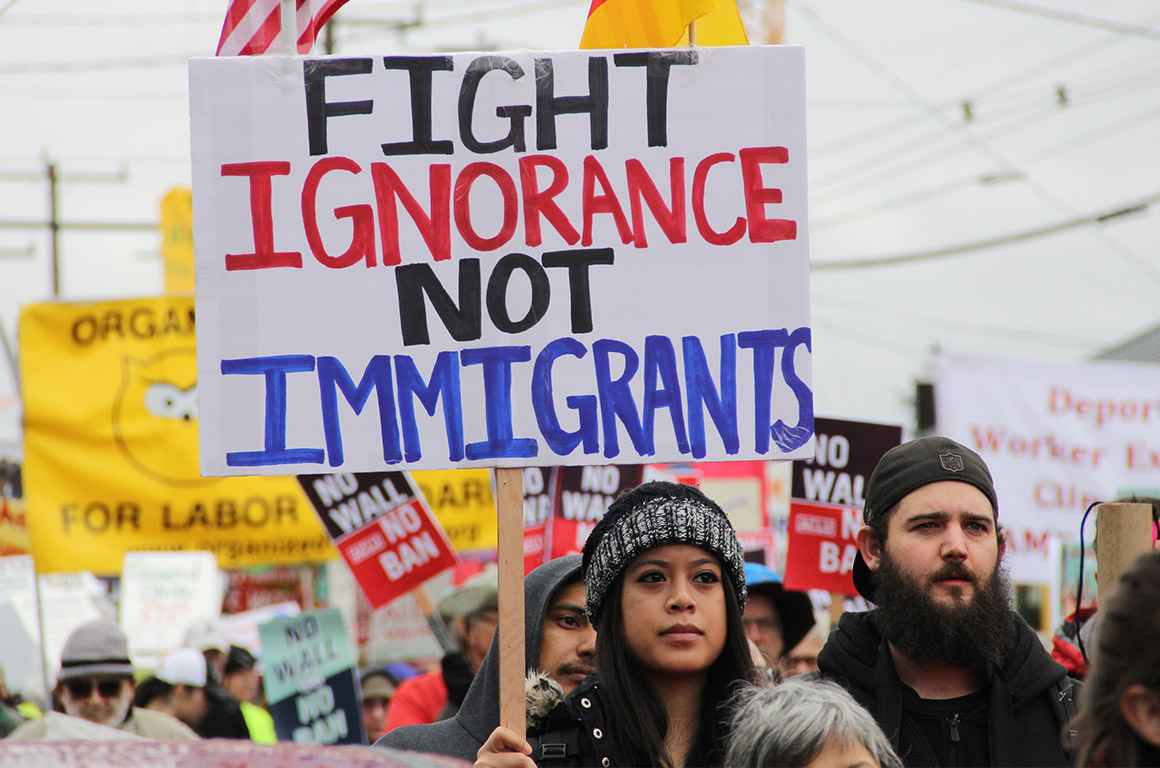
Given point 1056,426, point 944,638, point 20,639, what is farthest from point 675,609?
point 20,639

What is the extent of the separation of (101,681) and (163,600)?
33.6 ft

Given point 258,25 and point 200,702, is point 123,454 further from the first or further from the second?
point 258,25

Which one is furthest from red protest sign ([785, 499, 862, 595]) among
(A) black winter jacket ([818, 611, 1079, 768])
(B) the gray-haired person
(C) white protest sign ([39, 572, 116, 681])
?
(C) white protest sign ([39, 572, 116, 681])

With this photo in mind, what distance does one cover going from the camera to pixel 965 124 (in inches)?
739

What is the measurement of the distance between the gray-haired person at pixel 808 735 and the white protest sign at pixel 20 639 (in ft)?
38.7

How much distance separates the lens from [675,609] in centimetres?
403

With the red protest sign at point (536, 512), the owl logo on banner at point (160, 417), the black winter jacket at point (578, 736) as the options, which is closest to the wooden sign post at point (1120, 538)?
the black winter jacket at point (578, 736)

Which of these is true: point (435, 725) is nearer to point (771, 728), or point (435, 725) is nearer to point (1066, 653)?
point (771, 728)

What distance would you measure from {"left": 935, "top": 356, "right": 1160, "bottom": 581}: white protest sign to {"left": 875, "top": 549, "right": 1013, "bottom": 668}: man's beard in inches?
285

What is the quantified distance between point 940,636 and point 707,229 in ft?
3.48

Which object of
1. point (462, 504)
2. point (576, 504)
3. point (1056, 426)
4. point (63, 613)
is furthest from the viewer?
point (63, 613)

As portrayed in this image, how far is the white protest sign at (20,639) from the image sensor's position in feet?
49.2

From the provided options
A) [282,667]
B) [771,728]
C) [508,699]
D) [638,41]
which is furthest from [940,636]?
[282,667]

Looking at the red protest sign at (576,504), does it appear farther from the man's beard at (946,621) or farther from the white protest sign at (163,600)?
the white protest sign at (163,600)
